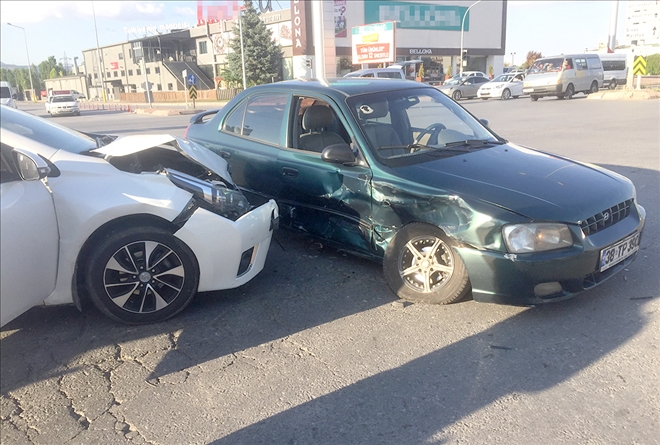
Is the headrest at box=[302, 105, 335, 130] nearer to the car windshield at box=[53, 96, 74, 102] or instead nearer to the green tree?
the car windshield at box=[53, 96, 74, 102]

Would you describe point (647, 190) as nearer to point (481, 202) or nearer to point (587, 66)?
point (481, 202)

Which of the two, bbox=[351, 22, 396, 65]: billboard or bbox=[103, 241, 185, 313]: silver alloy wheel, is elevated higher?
bbox=[351, 22, 396, 65]: billboard

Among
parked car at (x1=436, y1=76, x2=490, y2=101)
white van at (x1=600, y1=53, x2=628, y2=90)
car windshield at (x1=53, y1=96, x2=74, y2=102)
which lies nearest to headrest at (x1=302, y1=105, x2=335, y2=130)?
parked car at (x1=436, y1=76, x2=490, y2=101)

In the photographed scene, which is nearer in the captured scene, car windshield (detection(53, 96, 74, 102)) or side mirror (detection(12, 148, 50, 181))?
side mirror (detection(12, 148, 50, 181))

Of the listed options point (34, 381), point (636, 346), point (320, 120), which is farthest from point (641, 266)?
point (34, 381)

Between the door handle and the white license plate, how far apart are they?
2491 millimetres

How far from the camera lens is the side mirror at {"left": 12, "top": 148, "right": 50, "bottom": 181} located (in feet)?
9.95

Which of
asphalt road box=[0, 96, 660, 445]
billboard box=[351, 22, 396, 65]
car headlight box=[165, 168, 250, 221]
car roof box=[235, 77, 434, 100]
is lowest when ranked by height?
asphalt road box=[0, 96, 660, 445]

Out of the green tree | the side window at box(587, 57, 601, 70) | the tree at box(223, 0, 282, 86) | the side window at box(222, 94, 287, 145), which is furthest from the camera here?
the green tree

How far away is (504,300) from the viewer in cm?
349

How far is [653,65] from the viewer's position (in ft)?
171

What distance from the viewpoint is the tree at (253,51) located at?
44.6 m

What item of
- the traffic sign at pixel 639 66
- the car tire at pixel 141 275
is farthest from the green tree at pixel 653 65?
the car tire at pixel 141 275

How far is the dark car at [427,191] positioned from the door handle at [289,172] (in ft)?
0.05
